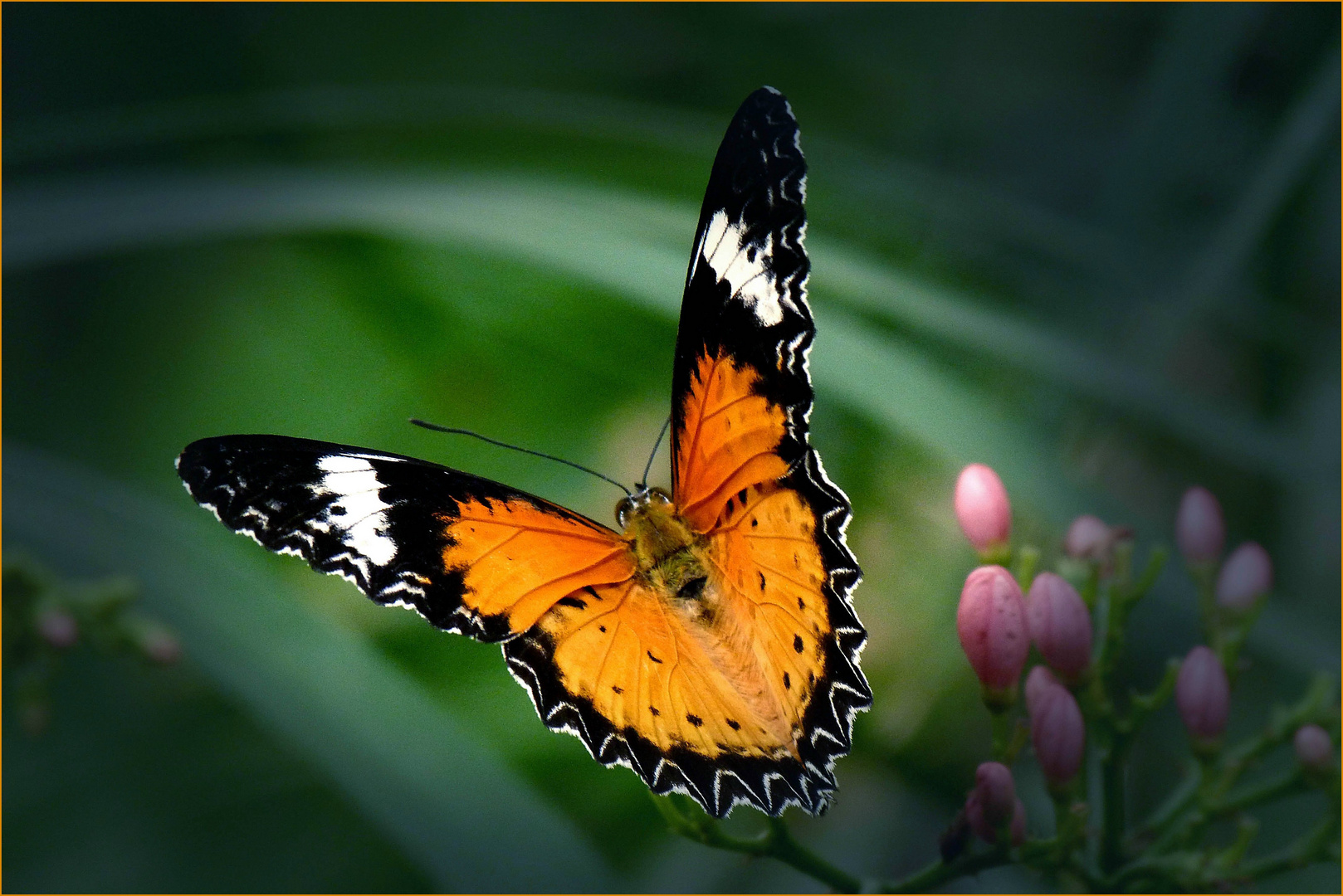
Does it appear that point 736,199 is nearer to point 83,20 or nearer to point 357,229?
point 357,229

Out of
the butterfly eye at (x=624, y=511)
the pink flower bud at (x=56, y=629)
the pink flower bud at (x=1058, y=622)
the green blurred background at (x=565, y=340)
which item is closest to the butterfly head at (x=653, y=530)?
the butterfly eye at (x=624, y=511)

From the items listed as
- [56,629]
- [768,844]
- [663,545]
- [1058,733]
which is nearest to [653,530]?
[663,545]

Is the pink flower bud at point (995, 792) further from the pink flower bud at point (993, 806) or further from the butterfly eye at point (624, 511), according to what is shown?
the butterfly eye at point (624, 511)

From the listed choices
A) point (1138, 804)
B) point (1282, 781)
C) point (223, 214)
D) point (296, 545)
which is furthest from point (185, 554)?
point (1138, 804)

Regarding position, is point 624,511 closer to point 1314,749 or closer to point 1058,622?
point 1058,622

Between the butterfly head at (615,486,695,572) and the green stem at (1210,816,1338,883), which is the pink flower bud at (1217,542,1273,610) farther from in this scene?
the butterfly head at (615,486,695,572)

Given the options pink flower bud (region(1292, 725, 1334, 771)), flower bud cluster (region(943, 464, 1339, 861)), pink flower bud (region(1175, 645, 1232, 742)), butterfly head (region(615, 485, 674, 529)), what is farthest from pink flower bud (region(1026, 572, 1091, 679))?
butterfly head (region(615, 485, 674, 529))
